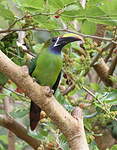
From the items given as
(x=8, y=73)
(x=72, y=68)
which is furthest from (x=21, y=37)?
(x=8, y=73)

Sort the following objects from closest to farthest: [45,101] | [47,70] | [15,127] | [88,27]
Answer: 1. [45,101]
2. [88,27]
3. [47,70]
4. [15,127]

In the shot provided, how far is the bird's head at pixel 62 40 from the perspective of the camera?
139cm

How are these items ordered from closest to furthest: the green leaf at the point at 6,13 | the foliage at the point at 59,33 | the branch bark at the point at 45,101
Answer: the branch bark at the point at 45,101
the foliage at the point at 59,33
the green leaf at the point at 6,13

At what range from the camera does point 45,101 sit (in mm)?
1100

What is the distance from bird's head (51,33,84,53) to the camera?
1387 millimetres

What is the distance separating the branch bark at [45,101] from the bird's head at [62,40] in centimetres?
33

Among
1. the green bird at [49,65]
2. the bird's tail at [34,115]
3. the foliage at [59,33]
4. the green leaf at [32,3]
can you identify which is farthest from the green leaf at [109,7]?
the bird's tail at [34,115]

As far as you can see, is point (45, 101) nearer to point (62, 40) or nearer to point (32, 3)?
point (32, 3)

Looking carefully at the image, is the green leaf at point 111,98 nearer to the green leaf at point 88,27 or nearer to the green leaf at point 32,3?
the green leaf at point 88,27

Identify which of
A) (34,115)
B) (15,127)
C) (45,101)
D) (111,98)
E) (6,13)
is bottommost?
(15,127)

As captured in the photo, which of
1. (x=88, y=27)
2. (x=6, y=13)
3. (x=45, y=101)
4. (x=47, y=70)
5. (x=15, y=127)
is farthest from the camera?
(x=15, y=127)

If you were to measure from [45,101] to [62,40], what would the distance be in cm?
48

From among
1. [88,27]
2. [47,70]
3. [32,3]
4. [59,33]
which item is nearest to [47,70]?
[47,70]

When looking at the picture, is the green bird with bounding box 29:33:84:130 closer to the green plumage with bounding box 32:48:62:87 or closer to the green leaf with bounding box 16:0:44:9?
the green plumage with bounding box 32:48:62:87
